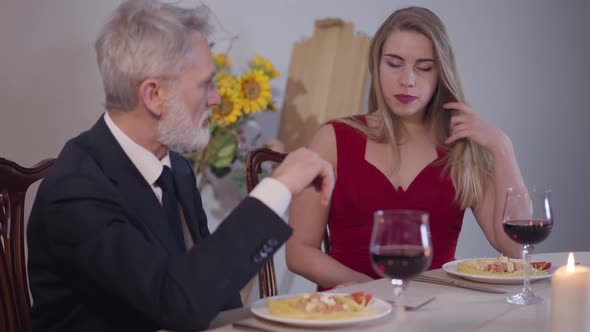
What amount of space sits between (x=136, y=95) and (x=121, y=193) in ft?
0.69

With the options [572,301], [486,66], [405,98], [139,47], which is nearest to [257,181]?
[405,98]

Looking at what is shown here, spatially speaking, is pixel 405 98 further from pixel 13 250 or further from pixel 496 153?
pixel 13 250

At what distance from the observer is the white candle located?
1060 millimetres

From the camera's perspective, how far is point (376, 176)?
2.41m

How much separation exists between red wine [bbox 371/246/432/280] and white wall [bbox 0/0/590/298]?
1.62 meters

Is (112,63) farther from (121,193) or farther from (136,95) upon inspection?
(121,193)

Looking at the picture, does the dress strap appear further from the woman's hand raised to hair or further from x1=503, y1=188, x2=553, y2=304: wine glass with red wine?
x1=503, y1=188, x2=553, y2=304: wine glass with red wine

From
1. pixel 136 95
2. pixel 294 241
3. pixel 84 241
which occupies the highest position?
pixel 136 95

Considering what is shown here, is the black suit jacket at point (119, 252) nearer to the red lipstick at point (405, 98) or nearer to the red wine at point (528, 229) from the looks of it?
the red wine at point (528, 229)

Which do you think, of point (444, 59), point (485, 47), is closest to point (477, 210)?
point (444, 59)

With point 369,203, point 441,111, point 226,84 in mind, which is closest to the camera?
point 369,203

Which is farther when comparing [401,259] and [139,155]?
[139,155]

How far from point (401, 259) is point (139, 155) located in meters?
0.61

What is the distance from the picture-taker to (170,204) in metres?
1.65
